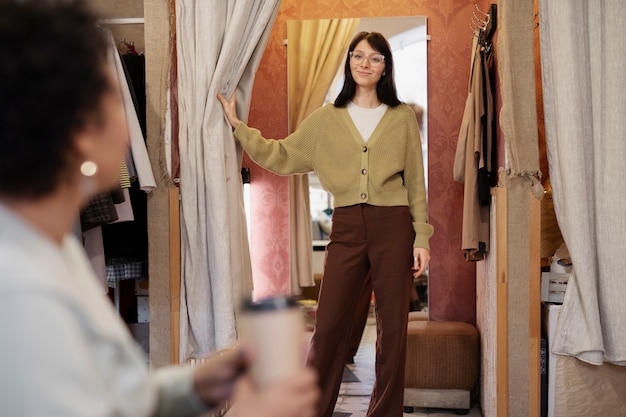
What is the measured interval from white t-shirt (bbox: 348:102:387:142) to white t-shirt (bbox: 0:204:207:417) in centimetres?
237

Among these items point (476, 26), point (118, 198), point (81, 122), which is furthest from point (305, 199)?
point (81, 122)

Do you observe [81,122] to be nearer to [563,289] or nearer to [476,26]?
[563,289]

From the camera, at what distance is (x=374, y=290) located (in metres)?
3.04

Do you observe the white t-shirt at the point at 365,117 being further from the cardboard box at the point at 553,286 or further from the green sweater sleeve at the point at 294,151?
the cardboard box at the point at 553,286

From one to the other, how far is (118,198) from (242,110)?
626mm

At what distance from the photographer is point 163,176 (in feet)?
9.41

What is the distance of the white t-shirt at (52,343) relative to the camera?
2.30 ft

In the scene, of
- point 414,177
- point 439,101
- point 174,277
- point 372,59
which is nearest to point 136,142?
point 174,277

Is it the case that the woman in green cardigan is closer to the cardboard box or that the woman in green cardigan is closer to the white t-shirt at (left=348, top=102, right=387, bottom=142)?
the white t-shirt at (left=348, top=102, right=387, bottom=142)

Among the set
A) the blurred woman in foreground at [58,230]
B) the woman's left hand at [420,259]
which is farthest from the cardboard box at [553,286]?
the blurred woman in foreground at [58,230]

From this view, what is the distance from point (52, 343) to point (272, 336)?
9.6 inches

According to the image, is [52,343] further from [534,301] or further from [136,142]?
[534,301]

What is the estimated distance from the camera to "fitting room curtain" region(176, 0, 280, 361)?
2.84 meters

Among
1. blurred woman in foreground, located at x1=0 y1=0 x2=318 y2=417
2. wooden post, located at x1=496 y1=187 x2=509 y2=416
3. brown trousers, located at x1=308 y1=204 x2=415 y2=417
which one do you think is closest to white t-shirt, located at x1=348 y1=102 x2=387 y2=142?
brown trousers, located at x1=308 y1=204 x2=415 y2=417
